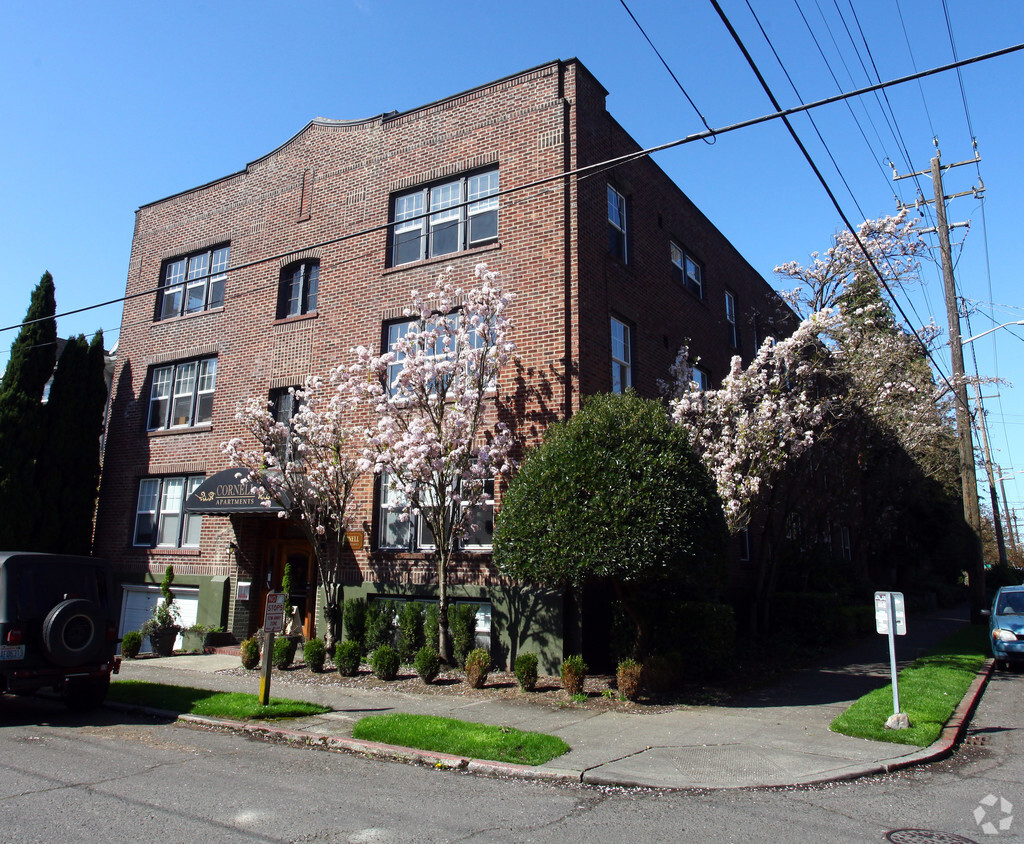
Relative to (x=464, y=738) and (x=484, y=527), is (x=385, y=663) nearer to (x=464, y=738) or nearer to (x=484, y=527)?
(x=484, y=527)

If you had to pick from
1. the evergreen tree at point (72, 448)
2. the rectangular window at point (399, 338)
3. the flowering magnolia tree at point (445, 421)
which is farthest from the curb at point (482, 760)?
the evergreen tree at point (72, 448)

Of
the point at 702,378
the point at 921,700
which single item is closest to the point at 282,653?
the point at 921,700

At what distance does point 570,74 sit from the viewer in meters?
14.8

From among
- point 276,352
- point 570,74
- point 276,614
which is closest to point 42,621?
point 276,614

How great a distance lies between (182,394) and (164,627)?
19.1 feet

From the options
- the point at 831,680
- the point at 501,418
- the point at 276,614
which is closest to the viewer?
the point at 276,614

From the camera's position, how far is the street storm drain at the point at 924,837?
5.43 m

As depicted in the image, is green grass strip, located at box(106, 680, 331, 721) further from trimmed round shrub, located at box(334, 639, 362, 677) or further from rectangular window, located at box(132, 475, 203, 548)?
rectangular window, located at box(132, 475, 203, 548)

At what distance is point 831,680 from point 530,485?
634cm

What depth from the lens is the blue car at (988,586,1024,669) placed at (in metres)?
14.3

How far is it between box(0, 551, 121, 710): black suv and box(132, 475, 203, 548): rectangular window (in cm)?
771

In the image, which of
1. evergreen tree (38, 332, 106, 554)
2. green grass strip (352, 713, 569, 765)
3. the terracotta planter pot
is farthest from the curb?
evergreen tree (38, 332, 106, 554)

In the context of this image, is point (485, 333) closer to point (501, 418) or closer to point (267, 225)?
point (501, 418)

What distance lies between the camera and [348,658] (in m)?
12.6
